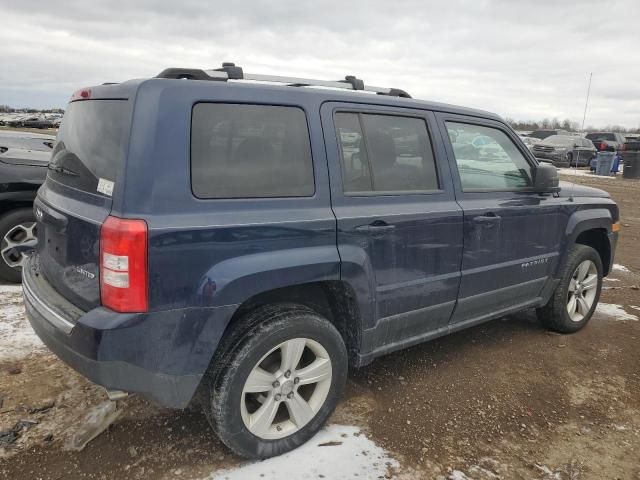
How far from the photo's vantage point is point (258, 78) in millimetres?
2744

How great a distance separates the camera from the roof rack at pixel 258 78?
2.42 meters

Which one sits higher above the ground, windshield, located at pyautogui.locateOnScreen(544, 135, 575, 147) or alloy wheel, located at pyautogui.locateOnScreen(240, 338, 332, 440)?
windshield, located at pyautogui.locateOnScreen(544, 135, 575, 147)

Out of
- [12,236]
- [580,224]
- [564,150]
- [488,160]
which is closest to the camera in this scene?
[488,160]

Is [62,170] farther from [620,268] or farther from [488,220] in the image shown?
[620,268]

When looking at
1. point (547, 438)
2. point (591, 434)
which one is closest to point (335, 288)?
point (547, 438)

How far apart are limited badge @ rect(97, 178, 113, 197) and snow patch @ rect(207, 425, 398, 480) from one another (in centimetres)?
143

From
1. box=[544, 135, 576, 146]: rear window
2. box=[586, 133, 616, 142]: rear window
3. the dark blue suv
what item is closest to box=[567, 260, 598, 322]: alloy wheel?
the dark blue suv

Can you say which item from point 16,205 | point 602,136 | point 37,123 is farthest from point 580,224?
point 37,123

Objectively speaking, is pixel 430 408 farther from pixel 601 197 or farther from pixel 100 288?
pixel 601 197

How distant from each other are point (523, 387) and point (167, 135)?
2874mm

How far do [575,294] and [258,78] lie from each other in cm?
341

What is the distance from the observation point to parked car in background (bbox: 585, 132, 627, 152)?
2616 centimetres

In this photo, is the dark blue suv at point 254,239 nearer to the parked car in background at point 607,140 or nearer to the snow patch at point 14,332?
the snow patch at point 14,332

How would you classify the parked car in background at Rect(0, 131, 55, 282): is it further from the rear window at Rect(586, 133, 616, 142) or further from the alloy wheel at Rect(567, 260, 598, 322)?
the rear window at Rect(586, 133, 616, 142)
